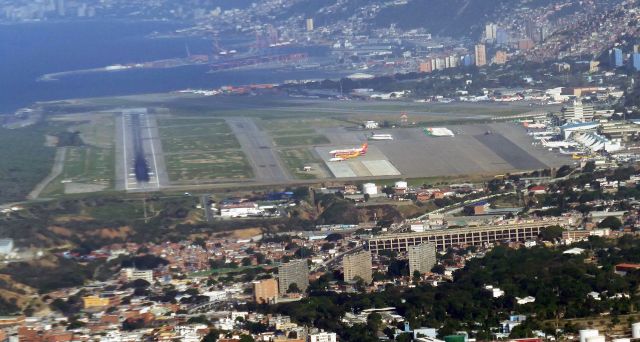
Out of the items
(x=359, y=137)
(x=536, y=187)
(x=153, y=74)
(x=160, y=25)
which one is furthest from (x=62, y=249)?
(x=160, y=25)

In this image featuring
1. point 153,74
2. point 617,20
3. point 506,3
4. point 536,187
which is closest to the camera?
point 536,187

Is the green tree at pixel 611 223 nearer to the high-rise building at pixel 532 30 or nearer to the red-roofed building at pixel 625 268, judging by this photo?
the red-roofed building at pixel 625 268

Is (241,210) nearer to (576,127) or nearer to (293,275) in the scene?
(293,275)

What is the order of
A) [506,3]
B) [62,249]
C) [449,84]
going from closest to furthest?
[62,249]
[449,84]
[506,3]

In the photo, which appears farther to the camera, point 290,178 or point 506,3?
point 506,3

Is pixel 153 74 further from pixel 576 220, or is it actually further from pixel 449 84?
pixel 576 220

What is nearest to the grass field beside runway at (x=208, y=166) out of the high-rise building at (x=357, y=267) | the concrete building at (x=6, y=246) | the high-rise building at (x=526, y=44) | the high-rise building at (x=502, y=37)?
the concrete building at (x=6, y=246)
